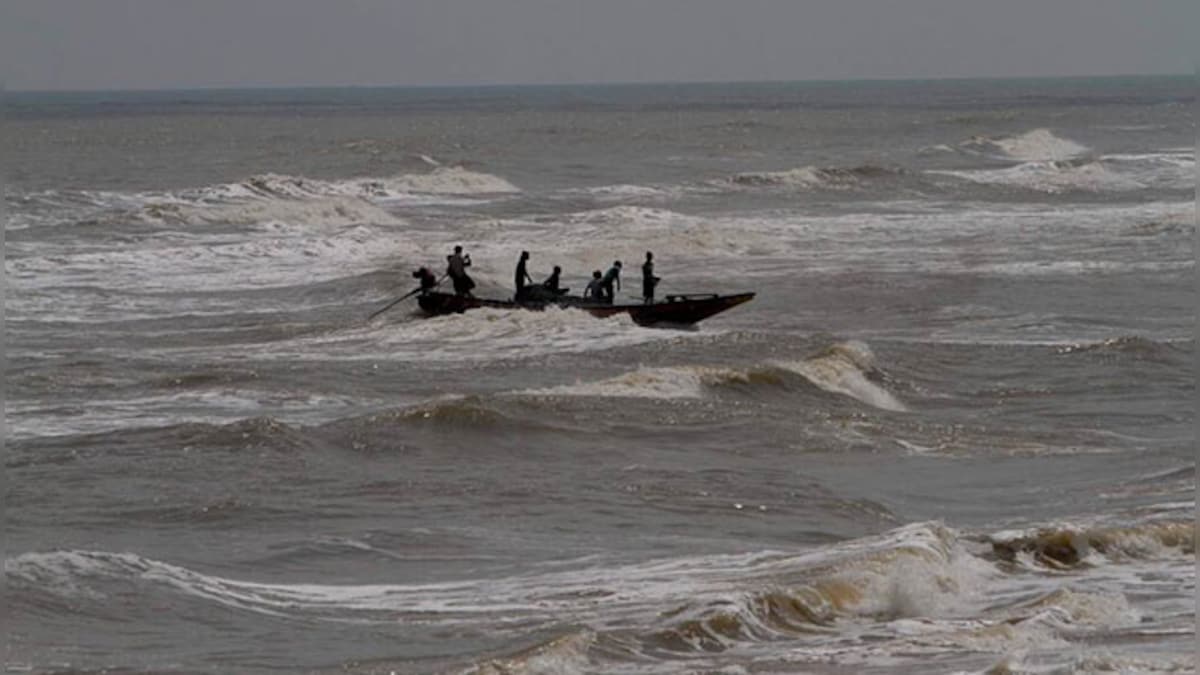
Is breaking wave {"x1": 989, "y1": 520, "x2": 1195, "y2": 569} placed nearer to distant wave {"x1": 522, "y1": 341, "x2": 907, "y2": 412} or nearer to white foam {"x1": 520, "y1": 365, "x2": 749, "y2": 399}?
distant wave {"x1": 522, "y1": 341, "x2": 907, "y2": 412}

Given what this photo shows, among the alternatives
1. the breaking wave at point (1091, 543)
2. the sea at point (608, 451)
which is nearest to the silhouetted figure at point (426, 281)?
the sea at point (608, 451)

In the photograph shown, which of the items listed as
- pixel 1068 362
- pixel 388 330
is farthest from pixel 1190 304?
pixel 388 330

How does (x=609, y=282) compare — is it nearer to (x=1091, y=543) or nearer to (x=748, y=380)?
(x=748, y=380)

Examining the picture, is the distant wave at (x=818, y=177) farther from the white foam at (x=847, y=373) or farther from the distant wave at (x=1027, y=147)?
the white foam at (x=847, y=373)

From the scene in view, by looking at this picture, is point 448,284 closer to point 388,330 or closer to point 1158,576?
point 388,330

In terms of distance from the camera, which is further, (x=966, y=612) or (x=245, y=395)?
(x=245, y=395)

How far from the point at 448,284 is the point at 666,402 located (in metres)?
13.1

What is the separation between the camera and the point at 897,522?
1741cm

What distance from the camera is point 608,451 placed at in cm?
2102

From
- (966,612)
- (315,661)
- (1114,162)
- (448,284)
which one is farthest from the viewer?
(1114,162)

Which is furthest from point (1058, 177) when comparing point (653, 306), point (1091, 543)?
point (1091, 543)

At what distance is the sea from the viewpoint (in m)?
14.0

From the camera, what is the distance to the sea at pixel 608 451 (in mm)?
14016

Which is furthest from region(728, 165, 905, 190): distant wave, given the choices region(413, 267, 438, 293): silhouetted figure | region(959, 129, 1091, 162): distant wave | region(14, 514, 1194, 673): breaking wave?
region(14, 514, 1194, 673): breaking wave
